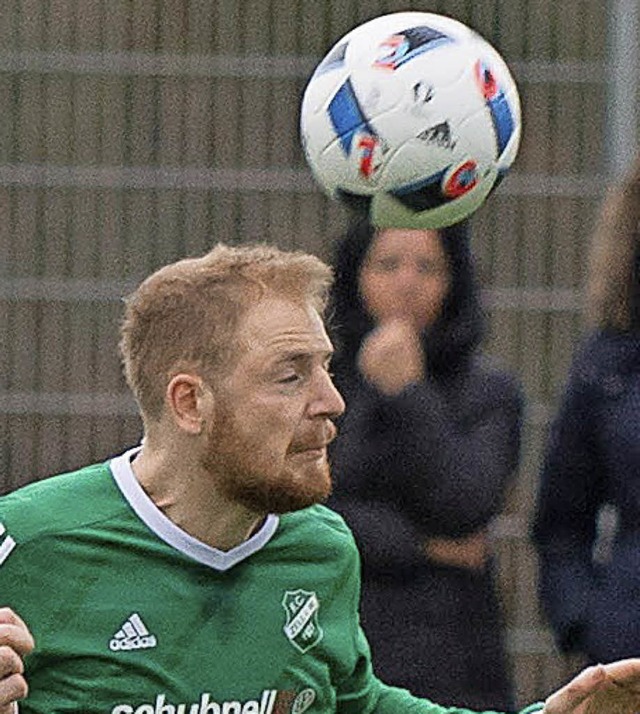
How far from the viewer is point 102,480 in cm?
399

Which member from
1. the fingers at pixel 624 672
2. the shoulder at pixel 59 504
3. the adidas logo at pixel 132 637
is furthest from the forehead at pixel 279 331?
the fingers at pixel 624 672

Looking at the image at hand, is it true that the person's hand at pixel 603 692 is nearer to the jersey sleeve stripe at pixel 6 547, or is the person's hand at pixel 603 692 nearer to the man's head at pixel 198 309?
the man's head at pixel 198 309

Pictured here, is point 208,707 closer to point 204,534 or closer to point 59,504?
point 204,534

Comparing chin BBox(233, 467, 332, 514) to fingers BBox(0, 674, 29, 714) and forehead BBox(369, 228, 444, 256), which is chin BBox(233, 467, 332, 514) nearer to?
fingers BBox(0, 674, 29, 714)

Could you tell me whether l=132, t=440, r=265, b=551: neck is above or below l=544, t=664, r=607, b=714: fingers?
above

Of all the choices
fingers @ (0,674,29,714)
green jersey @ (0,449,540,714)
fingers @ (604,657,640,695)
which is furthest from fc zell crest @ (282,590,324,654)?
fingers @ (0,674,29,714)

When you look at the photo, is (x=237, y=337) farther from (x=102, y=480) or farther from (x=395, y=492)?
(x=395, y=492)

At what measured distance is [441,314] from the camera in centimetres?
556

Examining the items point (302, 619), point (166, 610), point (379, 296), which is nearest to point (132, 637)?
point (166, 610)

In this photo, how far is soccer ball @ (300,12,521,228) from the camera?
16.1ft

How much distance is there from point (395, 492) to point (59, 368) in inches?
84.1

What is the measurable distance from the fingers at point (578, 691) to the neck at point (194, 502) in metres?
0.56

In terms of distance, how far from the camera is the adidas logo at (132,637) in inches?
152

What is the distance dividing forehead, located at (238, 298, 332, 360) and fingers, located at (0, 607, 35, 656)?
673 mm
